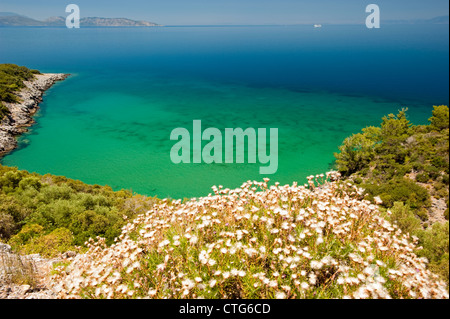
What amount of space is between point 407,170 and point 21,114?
47.6 m

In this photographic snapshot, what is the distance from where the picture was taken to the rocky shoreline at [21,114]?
2958 centimetres

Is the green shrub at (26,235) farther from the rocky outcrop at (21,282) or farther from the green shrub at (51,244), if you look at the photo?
the rocky outcrop at (21,282)

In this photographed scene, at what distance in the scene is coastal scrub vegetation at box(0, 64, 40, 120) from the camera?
37.8 meters

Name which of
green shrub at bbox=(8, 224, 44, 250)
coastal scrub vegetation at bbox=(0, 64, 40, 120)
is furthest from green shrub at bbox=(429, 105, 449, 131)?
coastal scrub vegetation at bbox=(0, 64, 40, 120)

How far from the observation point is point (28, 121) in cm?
3803

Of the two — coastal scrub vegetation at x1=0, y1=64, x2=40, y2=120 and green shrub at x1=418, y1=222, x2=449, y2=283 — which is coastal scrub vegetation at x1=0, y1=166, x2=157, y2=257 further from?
coastal scrub vegetation at x1=0, y1=64, x2=40, y2=120

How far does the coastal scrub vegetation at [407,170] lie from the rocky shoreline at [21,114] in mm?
34762

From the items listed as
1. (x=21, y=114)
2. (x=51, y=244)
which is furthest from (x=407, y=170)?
(x=21, y=114)

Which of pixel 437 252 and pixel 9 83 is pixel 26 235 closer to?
pixel 437 252

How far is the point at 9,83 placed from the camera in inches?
1793

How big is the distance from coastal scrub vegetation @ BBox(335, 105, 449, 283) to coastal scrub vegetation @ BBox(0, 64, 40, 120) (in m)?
41.7

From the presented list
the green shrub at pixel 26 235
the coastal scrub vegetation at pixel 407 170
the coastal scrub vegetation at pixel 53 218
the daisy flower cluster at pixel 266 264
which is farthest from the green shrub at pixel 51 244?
the coastal scrub vegetation at pixel 407 170
